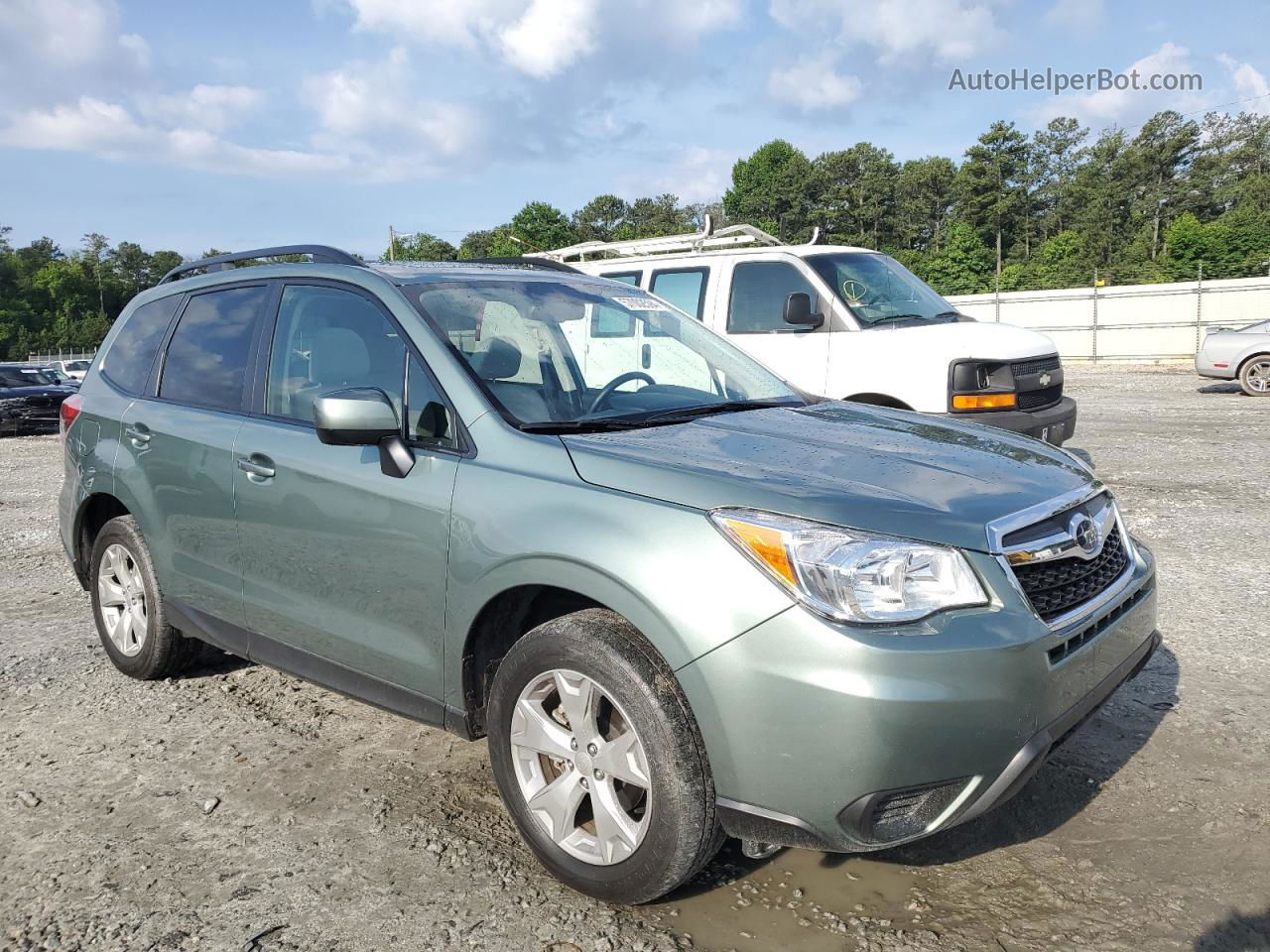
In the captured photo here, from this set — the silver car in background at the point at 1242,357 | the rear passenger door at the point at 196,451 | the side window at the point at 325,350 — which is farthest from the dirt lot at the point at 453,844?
the silver car in background at the point at 1242,357

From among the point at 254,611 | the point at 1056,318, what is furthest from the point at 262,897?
the point at 1056,318

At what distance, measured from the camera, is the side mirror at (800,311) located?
306 inches

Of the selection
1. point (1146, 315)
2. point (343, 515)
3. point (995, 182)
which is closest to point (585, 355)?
point (343, 515)

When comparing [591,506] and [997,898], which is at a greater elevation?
[591,506]

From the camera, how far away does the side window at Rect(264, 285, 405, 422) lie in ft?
11.2

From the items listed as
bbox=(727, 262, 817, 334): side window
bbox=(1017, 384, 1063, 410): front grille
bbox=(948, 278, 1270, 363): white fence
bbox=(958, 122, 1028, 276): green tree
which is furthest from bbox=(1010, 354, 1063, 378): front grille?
bbox=(958, 122, 1028, 276): green tree

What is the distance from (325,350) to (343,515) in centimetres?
71

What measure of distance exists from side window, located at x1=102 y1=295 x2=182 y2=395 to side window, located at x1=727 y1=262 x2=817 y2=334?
4.77 meters

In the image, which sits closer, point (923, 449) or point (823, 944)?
point (823, 944)

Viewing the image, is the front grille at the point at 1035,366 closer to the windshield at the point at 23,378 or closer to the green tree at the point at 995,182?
the windshield at the point at 23,378

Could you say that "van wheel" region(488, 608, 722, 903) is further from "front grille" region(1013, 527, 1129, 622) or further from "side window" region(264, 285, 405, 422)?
"side window" region(264, 285, 405, 422)

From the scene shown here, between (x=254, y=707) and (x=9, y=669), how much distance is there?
1425mm

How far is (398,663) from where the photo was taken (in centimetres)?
318

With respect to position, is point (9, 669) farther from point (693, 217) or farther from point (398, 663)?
point (693, 217)
